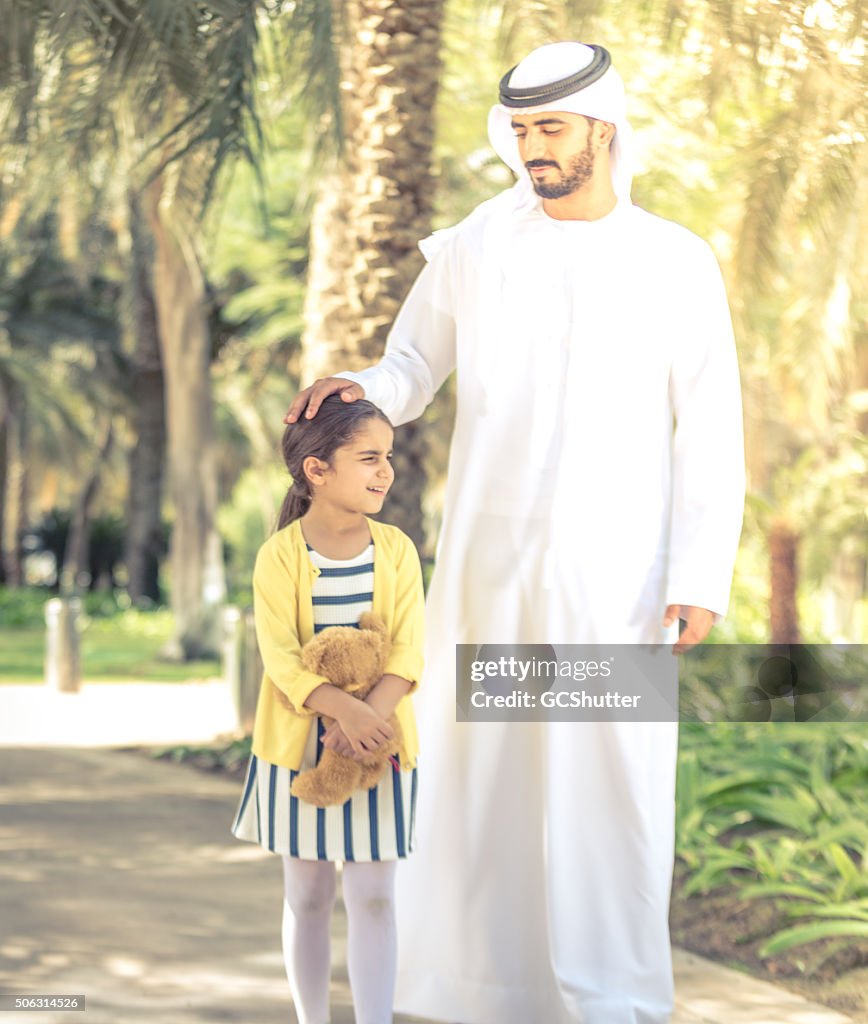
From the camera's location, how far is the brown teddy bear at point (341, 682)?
302 cm

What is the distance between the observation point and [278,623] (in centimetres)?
307

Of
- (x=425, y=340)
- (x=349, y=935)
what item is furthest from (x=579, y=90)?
(x=349, y=935)

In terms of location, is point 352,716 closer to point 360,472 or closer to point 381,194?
point 360,472

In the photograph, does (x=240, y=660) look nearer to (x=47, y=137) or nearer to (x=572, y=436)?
(x=47, y=137)

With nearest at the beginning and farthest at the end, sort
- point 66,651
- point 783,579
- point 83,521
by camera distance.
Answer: point 783,579 < point 66,651 < point 83,521

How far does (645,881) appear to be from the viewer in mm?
3412

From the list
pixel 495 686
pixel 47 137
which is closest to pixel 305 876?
pixel 495 686

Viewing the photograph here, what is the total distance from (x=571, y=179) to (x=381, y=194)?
3.40 metres

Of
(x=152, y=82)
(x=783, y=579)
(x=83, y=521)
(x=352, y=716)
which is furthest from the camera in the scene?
(x=83, y=521)

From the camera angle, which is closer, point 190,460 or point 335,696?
point 335,696

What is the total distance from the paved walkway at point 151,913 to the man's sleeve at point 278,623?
1.14 metres

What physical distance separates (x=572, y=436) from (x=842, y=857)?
2303 millimetres

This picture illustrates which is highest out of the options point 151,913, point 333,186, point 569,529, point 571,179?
point 333,186

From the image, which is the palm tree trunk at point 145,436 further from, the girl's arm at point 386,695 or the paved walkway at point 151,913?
the girl's arm at point 386,695
